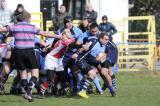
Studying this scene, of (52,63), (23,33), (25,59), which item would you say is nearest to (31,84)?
(25,59)

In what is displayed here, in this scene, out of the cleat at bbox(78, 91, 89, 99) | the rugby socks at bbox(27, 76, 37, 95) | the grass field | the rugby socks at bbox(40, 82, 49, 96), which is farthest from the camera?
the rugby socks at bbox(40, 82, 49, 96)

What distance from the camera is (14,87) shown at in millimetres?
15438

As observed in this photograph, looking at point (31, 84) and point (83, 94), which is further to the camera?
point (83, 94)

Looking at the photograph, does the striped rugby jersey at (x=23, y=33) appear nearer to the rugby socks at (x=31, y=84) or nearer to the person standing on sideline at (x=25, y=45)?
the person standing on sideline at (x=25, y=45)

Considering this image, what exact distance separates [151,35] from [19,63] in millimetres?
12791

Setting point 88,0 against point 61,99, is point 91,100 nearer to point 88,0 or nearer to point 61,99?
point 61,99

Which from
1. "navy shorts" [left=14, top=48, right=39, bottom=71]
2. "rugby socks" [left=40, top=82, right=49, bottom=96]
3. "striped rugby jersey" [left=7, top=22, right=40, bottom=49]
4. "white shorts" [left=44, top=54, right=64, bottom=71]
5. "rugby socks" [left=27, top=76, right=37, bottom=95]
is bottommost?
"rugby socks" [left=40, top=82, right=49, bottom=96]

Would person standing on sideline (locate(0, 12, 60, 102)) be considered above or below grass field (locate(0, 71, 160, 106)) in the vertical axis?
above

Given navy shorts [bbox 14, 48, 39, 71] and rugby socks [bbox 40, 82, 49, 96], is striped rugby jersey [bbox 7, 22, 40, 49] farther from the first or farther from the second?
rugby socks [bbox 40, 82, 49, 96]

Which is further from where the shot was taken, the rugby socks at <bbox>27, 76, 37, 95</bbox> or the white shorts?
the white shorts

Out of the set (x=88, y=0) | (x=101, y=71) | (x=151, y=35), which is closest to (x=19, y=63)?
(x=101, y=71)

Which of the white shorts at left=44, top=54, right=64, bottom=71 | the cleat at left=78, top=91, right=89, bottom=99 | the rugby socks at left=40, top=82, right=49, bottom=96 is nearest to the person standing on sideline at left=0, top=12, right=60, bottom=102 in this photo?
the white shorts at left=44, top=54, right=64, bottom=71

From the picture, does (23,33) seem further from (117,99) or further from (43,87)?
(117,99)

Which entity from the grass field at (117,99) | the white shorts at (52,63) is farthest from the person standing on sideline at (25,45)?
the white shorts at (52,63)
